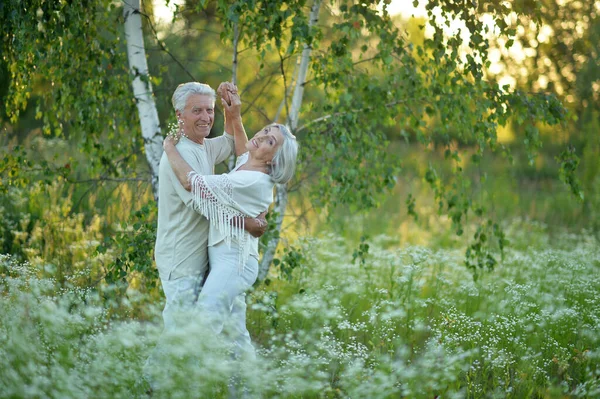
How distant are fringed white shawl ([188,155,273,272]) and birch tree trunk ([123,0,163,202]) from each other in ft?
4.86

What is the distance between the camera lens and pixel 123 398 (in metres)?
3.04

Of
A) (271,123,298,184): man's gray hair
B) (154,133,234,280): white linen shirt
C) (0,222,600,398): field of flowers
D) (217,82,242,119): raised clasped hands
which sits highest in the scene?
(217,82,242,119): raised clasped hands

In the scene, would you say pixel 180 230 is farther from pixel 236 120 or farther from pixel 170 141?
pixel 236 120

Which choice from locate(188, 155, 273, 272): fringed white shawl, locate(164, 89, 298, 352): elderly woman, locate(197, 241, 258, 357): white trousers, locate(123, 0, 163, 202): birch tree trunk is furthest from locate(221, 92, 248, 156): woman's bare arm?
locate(123, 0, 163, 202): birch tree trunk

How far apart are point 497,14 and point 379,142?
1.26 metres

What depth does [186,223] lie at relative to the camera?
12.5 ft

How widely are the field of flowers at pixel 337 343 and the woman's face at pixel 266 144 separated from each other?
77 cm

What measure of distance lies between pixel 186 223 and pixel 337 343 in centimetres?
109

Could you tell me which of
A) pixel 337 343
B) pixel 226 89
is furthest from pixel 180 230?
pixel 337 343

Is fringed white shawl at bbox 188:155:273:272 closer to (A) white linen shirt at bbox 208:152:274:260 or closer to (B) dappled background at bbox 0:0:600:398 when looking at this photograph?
(A) white linen shirt at bbox 208:152:274:260

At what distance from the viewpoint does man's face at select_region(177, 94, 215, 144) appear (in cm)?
386

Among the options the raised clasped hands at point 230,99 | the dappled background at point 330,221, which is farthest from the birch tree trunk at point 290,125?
the raised clasped hands at point 230,99

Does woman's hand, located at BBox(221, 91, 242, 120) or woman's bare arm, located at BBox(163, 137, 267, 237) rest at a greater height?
woman's hand, located at BBox(221, 91, 242, 120)

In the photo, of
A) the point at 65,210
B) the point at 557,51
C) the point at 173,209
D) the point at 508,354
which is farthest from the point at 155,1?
the point at 557,51
